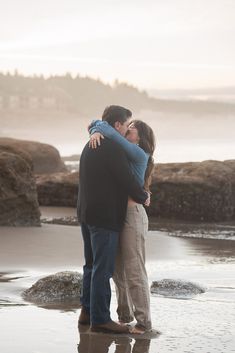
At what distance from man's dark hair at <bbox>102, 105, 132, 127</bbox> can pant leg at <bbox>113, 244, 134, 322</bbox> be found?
3.94ft

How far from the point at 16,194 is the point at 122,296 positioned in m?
7.34

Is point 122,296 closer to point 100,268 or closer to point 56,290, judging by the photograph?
point 100,268

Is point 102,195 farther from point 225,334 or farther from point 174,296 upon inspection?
point 174,296

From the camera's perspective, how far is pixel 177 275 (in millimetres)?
10211

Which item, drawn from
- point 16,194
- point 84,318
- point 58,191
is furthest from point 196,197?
point 84,318

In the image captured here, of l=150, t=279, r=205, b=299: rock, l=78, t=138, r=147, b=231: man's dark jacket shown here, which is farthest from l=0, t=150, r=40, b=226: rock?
l=78, t=138, r=147, b=231: man's dark jacket

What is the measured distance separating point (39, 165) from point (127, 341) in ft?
65.1

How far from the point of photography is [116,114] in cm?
688

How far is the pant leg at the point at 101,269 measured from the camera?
6758 millimetres

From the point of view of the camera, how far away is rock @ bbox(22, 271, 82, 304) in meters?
8.29

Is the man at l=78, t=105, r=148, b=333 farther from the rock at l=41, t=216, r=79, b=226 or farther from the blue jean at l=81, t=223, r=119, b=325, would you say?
the rock at l=41, t=216, r=79, b=226

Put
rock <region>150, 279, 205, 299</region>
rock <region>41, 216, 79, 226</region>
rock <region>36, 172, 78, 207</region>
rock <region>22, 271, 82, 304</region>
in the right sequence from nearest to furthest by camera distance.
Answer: rock <region>22, 271, 82, 304</region> → rock <region>150, 279, 205, 299</region> → rock <region>41, 216, 79, 226</region> → rock <region>36, 172, 78, 207</region>

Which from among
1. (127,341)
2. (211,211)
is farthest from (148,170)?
(211,211)

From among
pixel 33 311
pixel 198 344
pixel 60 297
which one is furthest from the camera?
pixel 60 297
